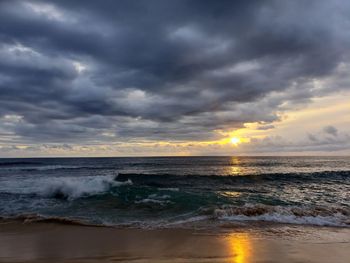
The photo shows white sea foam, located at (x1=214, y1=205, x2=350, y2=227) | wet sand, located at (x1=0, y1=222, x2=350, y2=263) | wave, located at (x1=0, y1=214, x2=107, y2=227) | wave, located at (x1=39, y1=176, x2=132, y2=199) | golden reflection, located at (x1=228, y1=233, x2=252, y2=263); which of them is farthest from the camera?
wave, located at (x1=39, y1=176, x2=132, y2=199)

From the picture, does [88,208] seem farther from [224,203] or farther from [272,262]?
[272,262]

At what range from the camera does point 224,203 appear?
15781 millimetres

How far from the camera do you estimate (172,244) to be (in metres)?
8.12

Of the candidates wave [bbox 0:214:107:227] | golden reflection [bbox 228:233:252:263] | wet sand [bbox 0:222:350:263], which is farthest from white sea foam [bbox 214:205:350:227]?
wave [bbox 0:214:107:227]

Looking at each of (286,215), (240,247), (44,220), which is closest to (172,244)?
(240,247)

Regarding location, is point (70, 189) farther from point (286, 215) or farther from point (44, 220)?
point (286, 215)

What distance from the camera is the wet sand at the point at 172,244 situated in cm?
687

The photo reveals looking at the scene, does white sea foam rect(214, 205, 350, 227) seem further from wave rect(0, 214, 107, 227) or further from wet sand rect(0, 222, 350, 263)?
wave rect(0, 214, 107, 227)

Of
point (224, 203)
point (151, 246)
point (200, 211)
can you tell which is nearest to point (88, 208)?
point (200, 211)

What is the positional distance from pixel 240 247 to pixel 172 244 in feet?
5.71

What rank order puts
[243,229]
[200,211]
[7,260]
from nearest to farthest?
[7,260], [243,229], [200,211]

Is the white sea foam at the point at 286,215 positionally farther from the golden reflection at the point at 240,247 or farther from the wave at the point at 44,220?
the wave at the point at 44,220

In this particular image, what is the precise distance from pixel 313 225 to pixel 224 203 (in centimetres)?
541

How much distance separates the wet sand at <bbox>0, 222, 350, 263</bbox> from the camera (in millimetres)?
6867
